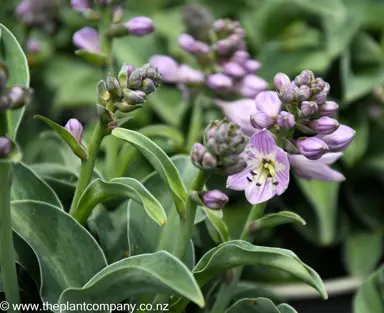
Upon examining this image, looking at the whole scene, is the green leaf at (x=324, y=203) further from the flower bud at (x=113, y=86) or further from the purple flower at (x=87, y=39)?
the flower bud at (x=113, y=86)

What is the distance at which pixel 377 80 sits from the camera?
4.08 feet

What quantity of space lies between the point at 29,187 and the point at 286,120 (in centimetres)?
29

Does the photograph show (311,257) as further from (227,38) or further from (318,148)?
(318,148)

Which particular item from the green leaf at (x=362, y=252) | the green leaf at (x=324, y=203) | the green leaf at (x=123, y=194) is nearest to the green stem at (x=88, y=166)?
the green leaf at (x=123, y=194)

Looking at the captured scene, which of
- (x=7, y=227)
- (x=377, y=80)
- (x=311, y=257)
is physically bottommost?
(x=311, y=257)

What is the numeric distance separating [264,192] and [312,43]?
2.64ft

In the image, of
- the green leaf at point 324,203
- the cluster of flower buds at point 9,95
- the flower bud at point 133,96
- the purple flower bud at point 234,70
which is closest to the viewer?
the cluster of flower buds at point 9,95

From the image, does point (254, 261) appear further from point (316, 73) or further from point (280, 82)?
point (316, 73)

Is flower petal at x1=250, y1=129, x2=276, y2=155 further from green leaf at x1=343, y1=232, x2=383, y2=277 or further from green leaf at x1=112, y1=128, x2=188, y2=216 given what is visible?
green leaf at x1=343, y1=232, x2=383, y2=277

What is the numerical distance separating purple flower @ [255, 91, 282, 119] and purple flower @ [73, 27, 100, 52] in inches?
10.8

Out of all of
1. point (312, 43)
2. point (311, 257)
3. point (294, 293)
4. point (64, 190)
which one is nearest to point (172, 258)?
point (64, 190)

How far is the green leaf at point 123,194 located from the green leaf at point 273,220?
10cm

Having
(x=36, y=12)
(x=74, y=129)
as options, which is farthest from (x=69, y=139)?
(x=36, y=12)

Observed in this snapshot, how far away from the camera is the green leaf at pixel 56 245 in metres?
0.60
